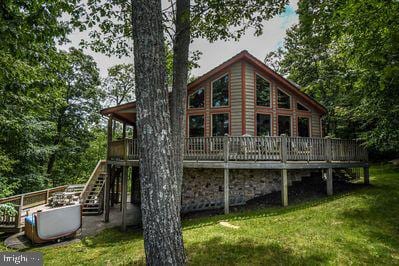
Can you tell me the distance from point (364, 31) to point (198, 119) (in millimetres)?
7580

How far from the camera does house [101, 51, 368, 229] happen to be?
9516 mm

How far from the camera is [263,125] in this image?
1213cm

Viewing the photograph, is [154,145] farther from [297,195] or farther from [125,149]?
[297,195]

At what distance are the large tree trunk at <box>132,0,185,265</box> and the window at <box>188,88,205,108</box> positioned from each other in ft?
29.1

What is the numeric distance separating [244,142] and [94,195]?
10050 millimetres

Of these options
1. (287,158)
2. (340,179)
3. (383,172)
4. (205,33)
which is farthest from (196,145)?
(383,172)

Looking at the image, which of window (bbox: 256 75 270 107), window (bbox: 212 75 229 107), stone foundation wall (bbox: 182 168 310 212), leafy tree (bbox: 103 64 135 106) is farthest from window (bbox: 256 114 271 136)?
leafy tree (bbox: 103 64 135 106)

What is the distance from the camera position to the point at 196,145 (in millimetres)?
10195

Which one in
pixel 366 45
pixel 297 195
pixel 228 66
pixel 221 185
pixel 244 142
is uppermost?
pixel 228 66

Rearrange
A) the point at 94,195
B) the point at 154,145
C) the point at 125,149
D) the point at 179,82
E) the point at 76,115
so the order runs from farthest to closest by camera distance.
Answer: the point at 76,115 < the point at 94,195 < the point at 125,149 < the point at 179,82 < the point at 154,145

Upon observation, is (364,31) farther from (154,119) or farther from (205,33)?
(154,119)

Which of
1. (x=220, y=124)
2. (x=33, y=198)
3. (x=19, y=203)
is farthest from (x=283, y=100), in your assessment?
(x=33, y=198)

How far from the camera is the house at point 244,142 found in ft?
31.2

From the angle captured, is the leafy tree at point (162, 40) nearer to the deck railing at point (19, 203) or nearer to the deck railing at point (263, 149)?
the deck railing at point (263, 149)
